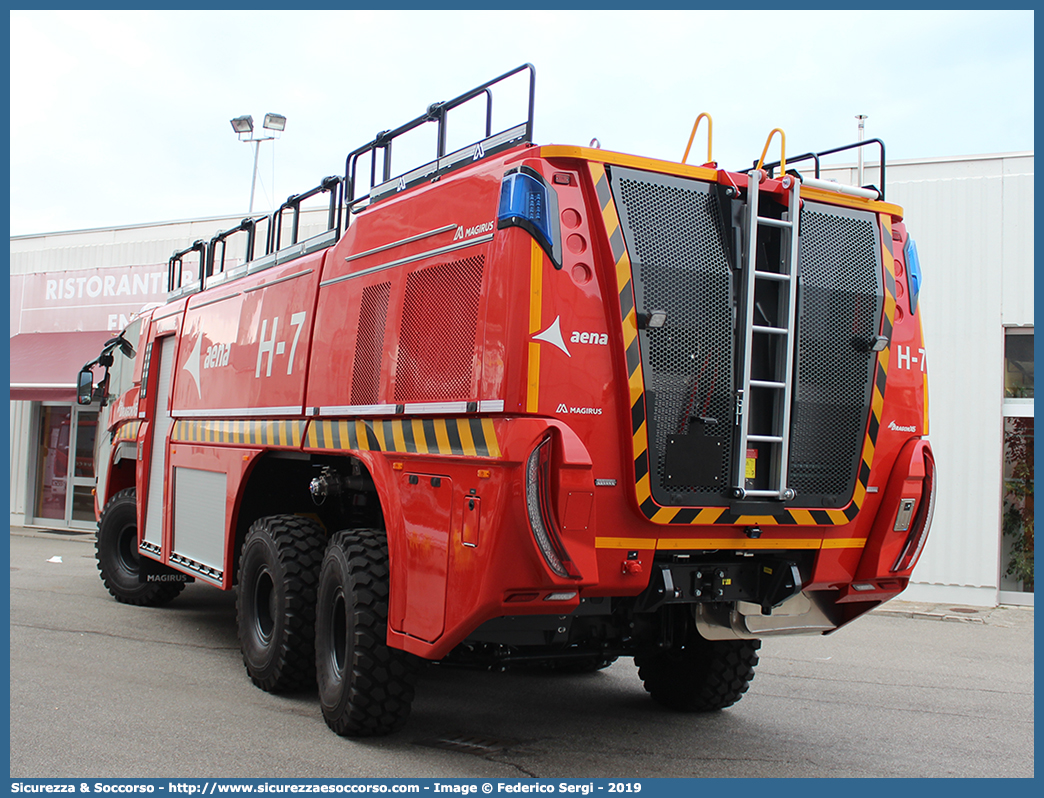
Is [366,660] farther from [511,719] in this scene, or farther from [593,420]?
[593,420]

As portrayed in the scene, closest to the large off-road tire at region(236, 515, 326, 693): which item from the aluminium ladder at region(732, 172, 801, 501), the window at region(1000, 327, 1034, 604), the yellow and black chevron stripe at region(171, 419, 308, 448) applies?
the yellow and black chevron stripe at region(171, 419, 308, 448)

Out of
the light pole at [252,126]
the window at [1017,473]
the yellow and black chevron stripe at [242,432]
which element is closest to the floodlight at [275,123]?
the light pole at [252,126]

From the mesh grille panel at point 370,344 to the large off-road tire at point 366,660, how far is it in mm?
861

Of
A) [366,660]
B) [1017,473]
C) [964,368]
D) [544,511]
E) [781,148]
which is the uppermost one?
[781,148]

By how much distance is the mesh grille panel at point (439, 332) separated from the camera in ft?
16.6

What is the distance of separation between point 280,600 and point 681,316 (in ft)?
10.9

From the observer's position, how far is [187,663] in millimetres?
7758

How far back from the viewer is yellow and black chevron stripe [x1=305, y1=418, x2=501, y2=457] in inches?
190

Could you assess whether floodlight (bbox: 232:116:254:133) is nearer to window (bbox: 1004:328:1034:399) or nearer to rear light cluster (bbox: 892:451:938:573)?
window (bbox: 1004:328:1034:399)

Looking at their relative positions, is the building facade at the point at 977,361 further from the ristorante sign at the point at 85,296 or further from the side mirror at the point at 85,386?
the ristorante sign at the point at 85,296

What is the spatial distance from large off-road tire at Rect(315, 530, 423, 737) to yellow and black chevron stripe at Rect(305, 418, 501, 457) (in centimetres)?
60

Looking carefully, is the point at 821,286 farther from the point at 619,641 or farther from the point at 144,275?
the point at 144,275

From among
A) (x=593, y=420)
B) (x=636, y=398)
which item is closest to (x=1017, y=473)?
(x=636, y=398)

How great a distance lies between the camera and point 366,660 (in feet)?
17.8
